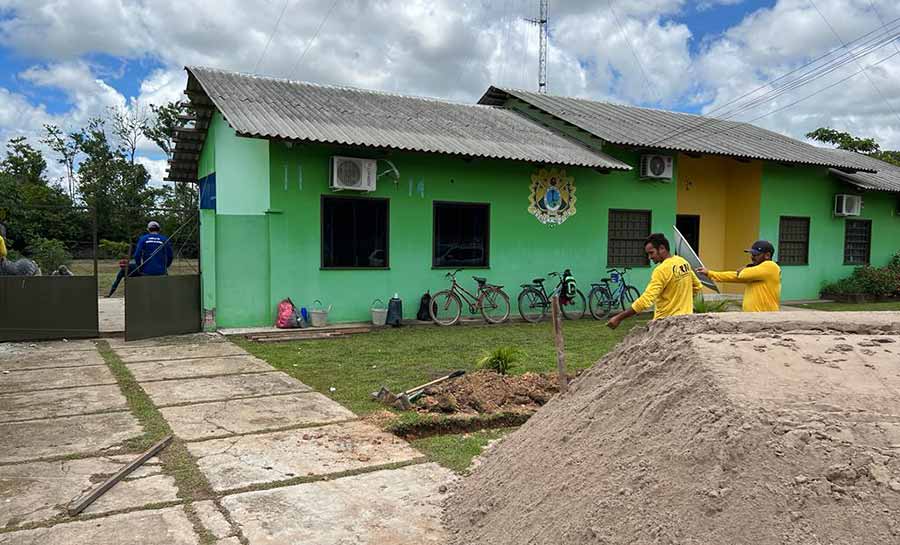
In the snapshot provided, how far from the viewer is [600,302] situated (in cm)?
1322

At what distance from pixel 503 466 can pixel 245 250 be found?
298 inches

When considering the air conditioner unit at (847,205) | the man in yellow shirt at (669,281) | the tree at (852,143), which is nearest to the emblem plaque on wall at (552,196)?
the man in yellow shirt at (669,281)

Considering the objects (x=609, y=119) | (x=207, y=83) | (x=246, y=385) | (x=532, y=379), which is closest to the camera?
(x=532, y=379)

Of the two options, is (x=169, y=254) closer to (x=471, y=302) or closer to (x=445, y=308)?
(x=445, y=308)

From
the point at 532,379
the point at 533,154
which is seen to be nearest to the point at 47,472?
the point at 532,379

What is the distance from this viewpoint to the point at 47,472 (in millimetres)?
4211

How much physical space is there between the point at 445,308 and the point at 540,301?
81.1 inches

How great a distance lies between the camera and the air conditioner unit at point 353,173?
10555mm

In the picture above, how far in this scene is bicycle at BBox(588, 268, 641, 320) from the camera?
13133 millimetres

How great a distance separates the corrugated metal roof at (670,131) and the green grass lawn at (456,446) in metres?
9.32

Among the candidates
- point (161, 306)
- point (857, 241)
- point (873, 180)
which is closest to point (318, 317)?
point (161, 306)

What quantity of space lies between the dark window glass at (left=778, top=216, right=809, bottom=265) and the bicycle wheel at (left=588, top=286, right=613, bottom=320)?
228 inches

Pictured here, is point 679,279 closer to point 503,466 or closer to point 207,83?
point 503,466

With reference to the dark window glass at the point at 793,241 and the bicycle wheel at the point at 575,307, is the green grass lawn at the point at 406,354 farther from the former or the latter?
the dark window glass at the point at 793,241
